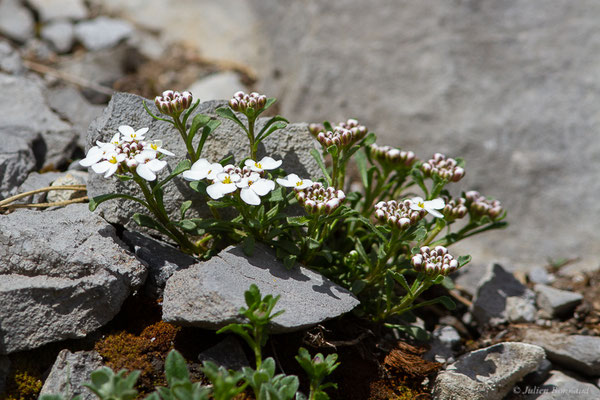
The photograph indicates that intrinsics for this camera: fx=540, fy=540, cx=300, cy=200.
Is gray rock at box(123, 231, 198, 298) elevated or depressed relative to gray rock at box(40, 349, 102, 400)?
elevated

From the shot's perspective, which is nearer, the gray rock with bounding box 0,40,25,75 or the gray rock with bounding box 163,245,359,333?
the gray rock with bounding box 163,245,359,333

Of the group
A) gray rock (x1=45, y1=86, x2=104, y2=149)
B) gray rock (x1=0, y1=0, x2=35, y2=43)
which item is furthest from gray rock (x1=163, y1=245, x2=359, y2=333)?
gray rock (x1=0, y1=0, x2=35, y2=43)

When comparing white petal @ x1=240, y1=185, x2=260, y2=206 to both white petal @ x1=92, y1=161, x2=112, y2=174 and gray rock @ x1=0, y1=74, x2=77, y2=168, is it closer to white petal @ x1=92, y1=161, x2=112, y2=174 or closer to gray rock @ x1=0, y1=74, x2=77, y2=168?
white petal @ x1=92, y1=161, x2=112, y2=174

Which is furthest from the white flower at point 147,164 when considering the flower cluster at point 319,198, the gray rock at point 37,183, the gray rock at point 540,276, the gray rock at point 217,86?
the gray rock at point 540,276

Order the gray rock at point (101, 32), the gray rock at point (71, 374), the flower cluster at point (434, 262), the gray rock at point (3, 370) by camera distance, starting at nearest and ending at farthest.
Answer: the gray rock at point (71, 374) < the gray rock at point (3, 370) < the flower cluster at point (434, 262) < the gray rock at point (101, 32)

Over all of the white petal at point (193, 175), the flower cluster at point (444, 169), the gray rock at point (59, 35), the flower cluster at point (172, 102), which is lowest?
the white petal at point (193, 175)

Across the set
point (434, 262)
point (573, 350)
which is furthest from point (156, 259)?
point (573, 350)

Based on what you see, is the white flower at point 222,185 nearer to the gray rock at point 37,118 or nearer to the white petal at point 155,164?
the white petal at point 155,164

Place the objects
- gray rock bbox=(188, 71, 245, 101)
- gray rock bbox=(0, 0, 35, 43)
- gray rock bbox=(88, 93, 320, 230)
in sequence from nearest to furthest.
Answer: gray rock bbox=(88, 93, 320, 230) < gray rock bbox=(188, 71, 245, 101) < gray rock bbox=(0, 0, 35, 43)
